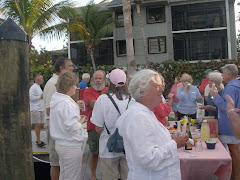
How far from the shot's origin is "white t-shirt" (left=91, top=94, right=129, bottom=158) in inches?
123

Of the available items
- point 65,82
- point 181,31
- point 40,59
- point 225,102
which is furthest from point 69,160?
point 40,59

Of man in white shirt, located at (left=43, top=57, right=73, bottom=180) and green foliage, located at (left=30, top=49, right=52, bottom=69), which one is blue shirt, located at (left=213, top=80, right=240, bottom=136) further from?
green foliage, located at (left=30, top=49, right=52, bottom=69)

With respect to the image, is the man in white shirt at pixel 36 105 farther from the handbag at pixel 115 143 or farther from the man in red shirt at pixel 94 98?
the handbag at pixel 115 143

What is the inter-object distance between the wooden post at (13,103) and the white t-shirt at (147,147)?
105cm

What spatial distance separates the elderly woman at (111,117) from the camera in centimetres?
314

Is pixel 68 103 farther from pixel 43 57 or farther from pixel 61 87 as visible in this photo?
pixel 43 57

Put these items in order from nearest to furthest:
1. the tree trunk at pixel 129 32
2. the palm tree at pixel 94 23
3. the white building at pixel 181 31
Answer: the tree trunk at pixel 129 32 → the palm tree at pixel 94 23 → the white building at pixel 181 31

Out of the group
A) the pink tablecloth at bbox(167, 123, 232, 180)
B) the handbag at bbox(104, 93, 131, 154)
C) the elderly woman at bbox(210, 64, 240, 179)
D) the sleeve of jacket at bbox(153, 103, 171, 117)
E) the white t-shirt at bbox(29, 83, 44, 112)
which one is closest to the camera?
the handbag at bbox(104, 93, 131, 154)

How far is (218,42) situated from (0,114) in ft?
74.7

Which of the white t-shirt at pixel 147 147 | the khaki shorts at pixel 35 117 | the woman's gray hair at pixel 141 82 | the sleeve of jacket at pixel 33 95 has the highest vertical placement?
the woman's gray hair at pixel 141 82

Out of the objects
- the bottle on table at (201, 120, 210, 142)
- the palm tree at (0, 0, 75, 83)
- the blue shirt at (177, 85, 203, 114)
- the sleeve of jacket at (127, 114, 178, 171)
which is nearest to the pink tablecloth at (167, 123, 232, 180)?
the bottle on table at (201, 120, 210, 142)

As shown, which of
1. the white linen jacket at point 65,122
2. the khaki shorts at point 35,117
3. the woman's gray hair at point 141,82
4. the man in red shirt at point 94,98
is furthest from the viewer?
the khaki shorts at point 35,117

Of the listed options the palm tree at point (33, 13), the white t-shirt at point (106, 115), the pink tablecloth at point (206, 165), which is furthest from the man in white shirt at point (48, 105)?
the palm tree at point (33, 13)

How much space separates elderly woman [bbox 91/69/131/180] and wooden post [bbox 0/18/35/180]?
96cm
